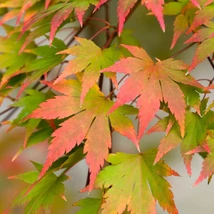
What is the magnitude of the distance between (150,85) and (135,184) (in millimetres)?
172

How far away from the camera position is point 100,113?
686 mm

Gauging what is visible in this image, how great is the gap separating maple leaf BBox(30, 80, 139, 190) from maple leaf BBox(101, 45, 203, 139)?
60 millimetres

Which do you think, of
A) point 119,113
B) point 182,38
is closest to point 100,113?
point 119,113

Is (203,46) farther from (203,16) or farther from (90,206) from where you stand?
(90,206)

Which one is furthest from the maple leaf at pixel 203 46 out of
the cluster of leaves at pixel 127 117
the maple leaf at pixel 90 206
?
the maple leaf at pixel 90 206

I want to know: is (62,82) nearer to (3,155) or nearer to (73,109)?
(73,109)

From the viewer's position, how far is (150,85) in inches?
25.0

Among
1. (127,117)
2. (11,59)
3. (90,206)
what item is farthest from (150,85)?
(11,59)

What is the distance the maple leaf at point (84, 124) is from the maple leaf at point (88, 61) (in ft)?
0.12

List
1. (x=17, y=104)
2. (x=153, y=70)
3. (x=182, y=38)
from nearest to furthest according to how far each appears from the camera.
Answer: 1. (x=153, y=70)
2. (x=17, y=104)
3. (x=182, y=38)

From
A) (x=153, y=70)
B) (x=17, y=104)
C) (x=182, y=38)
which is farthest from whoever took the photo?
(x=182, y=38)

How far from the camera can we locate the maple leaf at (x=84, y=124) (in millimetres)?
635

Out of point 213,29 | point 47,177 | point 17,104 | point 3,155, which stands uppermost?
point 213,29

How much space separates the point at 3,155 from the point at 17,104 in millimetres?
487
